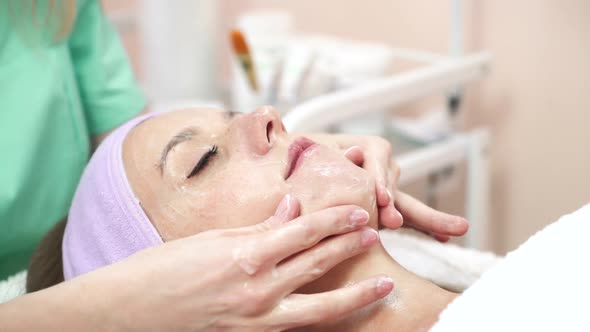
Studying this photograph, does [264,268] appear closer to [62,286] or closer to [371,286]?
[371,286]

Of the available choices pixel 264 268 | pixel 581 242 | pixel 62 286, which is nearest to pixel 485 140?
pixel 581 242

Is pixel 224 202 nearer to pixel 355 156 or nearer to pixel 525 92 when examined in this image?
pixel 355 156

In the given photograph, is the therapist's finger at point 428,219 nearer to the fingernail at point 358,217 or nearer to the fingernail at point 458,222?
the fingernail at point 458,222

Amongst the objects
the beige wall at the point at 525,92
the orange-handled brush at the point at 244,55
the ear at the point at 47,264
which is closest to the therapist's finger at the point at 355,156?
the ear at the point at 47,264

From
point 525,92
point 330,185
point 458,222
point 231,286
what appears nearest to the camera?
point 231,286

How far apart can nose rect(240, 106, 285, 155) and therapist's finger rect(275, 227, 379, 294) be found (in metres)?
0.19

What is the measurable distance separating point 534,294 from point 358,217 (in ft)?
0.71

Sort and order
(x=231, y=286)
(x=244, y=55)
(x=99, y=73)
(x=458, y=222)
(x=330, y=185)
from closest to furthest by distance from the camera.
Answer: (x=231, y=286)
(x=330, y=185)
(x=458, y=222)
(x=99, y=73)
(x=244, y=55)

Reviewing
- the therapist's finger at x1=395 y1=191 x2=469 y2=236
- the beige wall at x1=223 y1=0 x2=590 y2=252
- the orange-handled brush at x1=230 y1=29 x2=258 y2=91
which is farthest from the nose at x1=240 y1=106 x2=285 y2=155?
the beige wall at x1=223 y1=0 x2=590 y2=252

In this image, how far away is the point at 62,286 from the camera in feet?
2.24

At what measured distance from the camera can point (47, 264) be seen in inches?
37.8

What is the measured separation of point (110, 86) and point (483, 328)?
2.86 ft

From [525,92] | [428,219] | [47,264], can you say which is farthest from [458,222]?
[525,92]

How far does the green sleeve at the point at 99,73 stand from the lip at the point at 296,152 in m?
0.52
